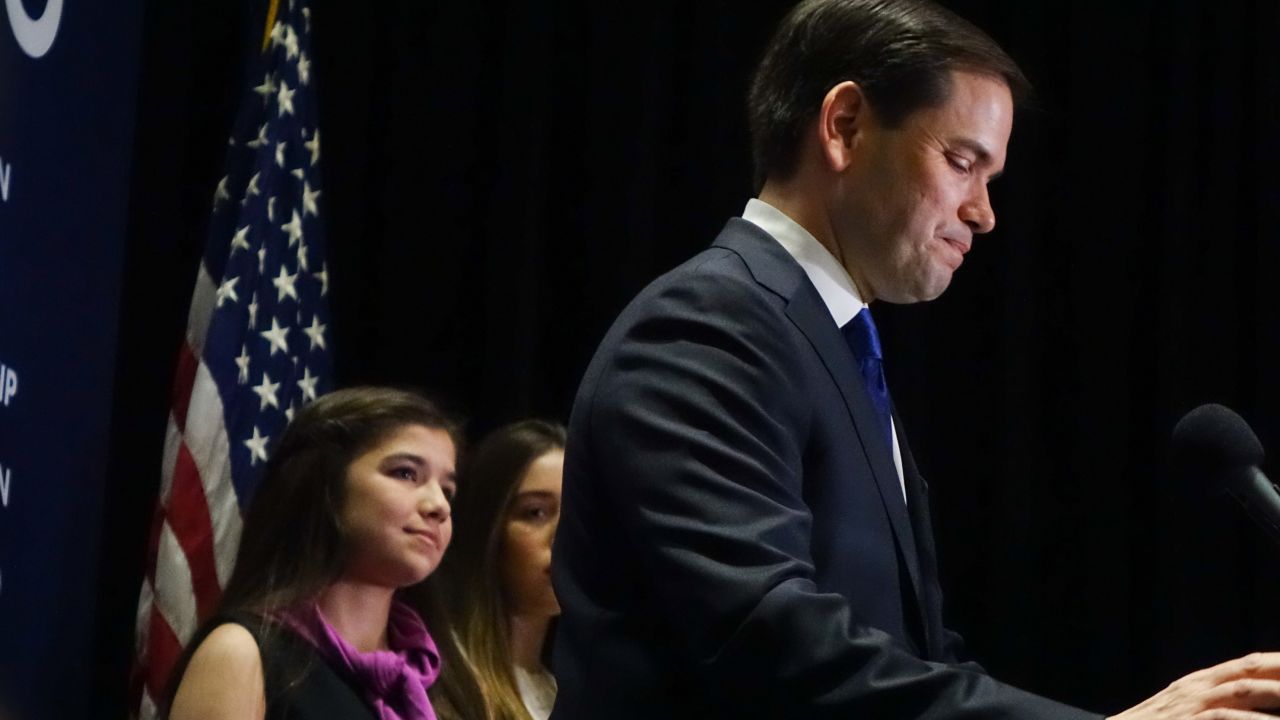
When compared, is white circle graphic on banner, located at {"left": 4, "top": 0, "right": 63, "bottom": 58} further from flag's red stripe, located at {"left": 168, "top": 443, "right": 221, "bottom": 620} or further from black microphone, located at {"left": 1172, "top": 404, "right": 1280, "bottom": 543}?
black microphone, located at {"left": 1172, "top": 404, "right": 1280, "bottom": 543}

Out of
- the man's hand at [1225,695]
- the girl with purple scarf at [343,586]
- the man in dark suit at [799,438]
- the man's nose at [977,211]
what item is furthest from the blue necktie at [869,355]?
the girl with purple scarf at [343,586]

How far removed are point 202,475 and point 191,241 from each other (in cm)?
78

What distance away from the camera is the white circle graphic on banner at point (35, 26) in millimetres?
2806

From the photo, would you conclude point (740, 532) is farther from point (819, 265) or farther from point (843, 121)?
point (843, 121)

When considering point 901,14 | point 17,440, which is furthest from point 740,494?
point 17,440

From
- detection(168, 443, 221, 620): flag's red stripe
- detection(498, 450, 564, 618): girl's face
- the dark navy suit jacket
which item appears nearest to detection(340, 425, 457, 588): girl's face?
detection(498, 450, 564, 618): girl's face

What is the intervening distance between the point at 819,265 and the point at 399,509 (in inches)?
60.3

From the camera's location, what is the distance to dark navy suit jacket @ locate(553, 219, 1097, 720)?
1.54 meters

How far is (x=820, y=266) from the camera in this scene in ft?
6.36

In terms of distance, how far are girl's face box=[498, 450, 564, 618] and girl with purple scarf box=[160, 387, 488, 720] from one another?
179 mm

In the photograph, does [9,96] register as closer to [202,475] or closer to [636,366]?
[202,475]

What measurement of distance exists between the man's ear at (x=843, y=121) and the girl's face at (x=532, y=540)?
1696mm

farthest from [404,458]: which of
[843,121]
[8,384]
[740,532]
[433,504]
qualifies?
[740,532]

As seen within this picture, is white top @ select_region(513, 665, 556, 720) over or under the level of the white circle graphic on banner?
under
